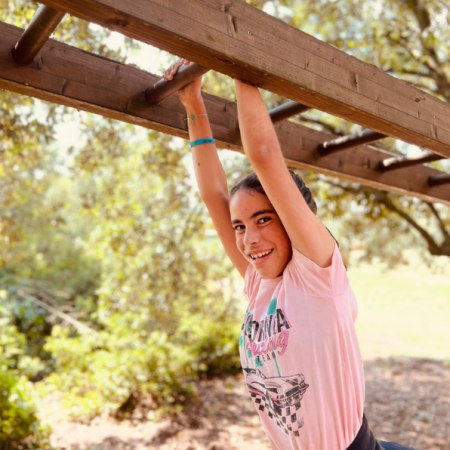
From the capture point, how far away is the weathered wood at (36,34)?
47.5 inches

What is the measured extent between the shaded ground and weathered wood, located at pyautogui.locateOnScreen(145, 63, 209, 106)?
13.8 ft

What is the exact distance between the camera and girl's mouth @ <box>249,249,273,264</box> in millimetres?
1362

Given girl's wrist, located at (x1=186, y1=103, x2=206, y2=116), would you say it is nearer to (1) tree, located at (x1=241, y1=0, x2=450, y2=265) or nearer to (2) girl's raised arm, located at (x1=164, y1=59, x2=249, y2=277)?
(2) girl's raised arm, located at (x1=164, y1=59, x2=249, y2=277)

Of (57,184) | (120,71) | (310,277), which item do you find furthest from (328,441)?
(57,184)

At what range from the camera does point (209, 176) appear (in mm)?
1781

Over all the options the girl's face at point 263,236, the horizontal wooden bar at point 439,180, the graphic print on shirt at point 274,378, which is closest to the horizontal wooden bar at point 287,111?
the girl's face at point 263,236

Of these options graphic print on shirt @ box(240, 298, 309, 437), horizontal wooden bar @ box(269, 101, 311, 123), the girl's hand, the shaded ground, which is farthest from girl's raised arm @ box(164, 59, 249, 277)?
the shaded ground

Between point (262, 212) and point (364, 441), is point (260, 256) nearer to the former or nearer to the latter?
point (262, 212)

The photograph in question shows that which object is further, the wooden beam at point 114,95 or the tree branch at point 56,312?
the tree branch at point 56,312

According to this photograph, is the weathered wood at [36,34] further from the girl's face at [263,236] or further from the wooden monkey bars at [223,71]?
the girl's face at [263,236]

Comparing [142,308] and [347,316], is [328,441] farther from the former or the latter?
[142,308]

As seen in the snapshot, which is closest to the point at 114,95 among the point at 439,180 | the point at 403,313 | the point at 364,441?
the point at 364,441

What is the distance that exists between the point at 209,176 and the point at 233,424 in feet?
16.5

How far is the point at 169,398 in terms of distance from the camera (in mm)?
6266
